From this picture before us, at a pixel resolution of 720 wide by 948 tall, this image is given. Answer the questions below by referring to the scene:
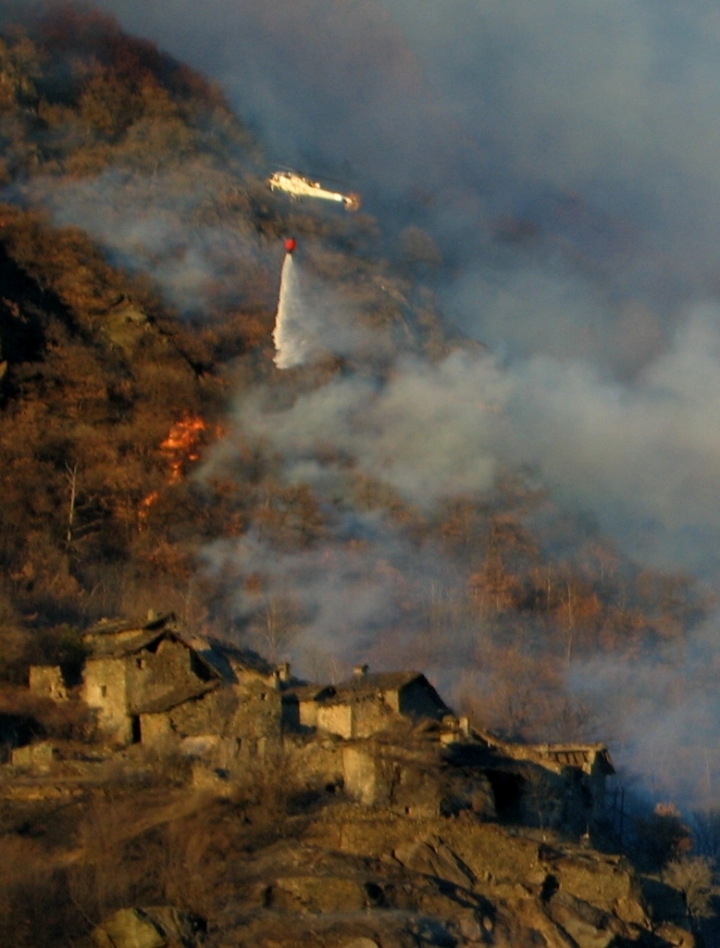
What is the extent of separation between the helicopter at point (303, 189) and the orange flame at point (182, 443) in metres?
28.6

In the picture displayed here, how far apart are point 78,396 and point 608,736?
28.3 metres

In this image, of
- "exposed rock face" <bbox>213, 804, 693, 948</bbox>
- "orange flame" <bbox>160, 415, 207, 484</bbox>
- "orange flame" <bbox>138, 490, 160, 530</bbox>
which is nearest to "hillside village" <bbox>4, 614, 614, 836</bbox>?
"exposed rock face" <bbox>213, 804, 693, 948</bbox>

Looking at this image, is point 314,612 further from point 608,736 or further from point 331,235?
point 331,235

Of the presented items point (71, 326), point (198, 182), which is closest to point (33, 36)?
point (198, 182)

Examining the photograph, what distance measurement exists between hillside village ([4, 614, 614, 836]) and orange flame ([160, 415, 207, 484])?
24.9 meters

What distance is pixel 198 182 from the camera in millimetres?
102625

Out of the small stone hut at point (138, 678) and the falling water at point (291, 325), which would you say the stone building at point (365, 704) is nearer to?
the small stone hut at point (138, 678)

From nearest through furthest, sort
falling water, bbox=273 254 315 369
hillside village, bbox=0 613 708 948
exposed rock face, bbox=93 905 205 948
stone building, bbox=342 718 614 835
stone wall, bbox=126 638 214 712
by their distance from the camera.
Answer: exposed rock face, bbox=93 905 205 948 → hillside village, bbox=0 613 708 948 → stone building, bbox=342 718 614 835 → stone wall, bbox=126 638 214 712 → falling water, bbox=273 254 315 369

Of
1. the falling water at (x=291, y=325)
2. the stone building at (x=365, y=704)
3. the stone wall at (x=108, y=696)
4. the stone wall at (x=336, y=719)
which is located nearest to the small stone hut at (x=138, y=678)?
the stone wall at (x=108, y=696)

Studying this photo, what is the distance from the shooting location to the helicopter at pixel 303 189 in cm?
10619

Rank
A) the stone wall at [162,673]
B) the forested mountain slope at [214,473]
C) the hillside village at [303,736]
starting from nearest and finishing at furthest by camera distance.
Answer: the hillside village at [303,736] < the stone wall at [162,673] < the forested mountain slope at [214,473]

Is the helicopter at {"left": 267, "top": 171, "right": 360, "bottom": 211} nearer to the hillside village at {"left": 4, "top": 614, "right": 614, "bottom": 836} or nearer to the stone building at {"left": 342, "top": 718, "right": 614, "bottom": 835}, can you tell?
the hillside village at {"left": 4, "top": 614, "right": 614, "bottom": 836}

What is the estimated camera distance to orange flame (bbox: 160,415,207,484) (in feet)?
257

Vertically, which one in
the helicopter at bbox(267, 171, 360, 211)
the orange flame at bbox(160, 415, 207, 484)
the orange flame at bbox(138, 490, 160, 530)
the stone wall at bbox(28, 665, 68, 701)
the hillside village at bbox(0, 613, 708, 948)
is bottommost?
the hillside village at bbox(0, 613, 708, 948)
